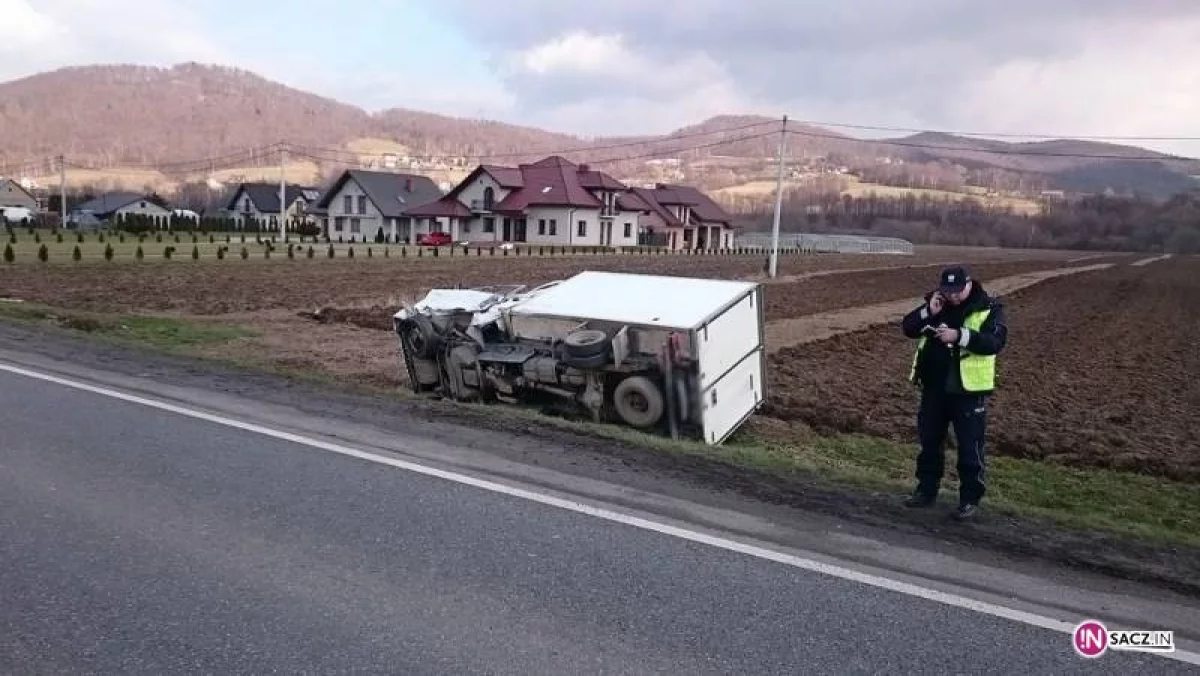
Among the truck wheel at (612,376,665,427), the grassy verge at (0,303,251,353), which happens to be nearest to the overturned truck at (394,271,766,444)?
the truck wheel at (612,376,665,427)

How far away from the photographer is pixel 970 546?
5.12 m

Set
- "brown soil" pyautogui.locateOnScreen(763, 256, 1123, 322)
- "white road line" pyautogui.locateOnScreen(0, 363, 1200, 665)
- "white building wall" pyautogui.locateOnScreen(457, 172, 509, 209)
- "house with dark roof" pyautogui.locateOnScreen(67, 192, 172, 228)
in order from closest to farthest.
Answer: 1. "white road line" pyautogui.locateOnScreen(0, 363, 1200, 665)
2. "brown soil" pyautogui.locateOnScreen(763, 256, 1123, 322)
3. "white building wall" pyautogui.locateOnScreen(457, 172, 509, 209)
4. "house with dark roof" pyautogui.locateOnScreen(67, 192, 172, 228)

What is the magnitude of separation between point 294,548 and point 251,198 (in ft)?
344

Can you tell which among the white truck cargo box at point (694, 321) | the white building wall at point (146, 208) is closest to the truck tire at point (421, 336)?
the white truck cargo box at point (694, 321)

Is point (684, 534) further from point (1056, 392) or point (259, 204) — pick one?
point (259, 204)

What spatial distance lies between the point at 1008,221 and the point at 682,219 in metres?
74.9

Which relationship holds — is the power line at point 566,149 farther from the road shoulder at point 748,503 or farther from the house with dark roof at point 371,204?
the road shoulder at point 748,503

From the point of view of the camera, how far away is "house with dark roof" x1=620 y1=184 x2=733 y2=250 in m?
88.9

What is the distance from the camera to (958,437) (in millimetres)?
5863

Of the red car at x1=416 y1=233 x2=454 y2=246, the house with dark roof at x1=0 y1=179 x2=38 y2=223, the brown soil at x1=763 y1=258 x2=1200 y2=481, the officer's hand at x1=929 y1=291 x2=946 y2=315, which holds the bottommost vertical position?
the brown soil at x1=763 y1=258 x2=1200 y2=481

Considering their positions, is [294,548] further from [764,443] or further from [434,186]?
[434,186]

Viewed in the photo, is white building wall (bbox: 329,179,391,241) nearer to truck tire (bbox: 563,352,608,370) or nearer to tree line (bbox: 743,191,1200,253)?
tree line (bbox: 743,191,1200,253)

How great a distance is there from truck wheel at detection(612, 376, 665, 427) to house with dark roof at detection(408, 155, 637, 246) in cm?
6588

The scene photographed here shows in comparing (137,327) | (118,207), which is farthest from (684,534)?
(118,207)
